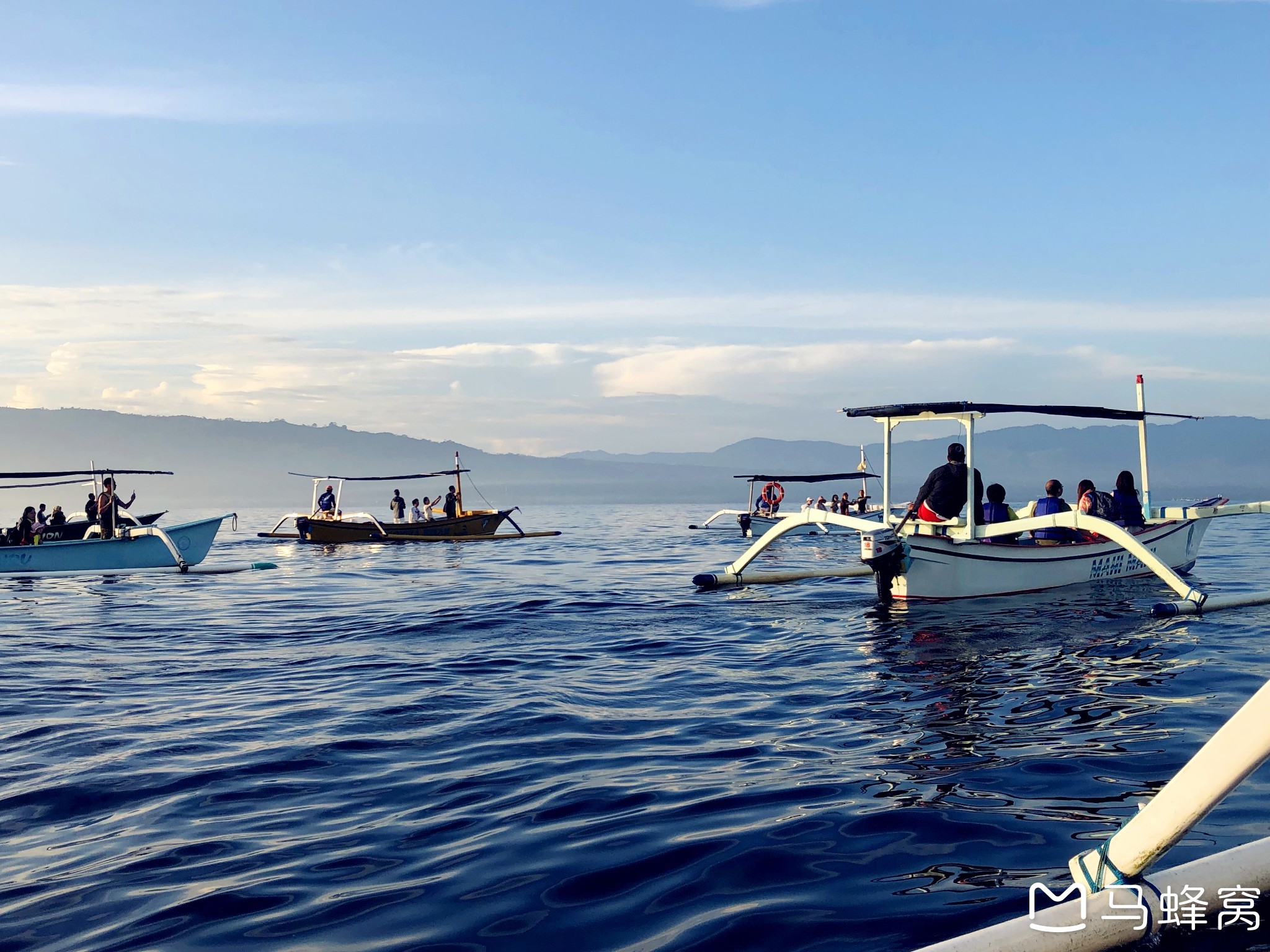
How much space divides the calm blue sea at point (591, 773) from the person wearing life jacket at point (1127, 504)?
5.17 m

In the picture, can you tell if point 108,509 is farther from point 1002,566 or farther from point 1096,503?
point 1096,503

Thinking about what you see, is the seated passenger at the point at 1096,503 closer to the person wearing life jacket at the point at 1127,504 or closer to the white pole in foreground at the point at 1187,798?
the person wearing life jacket at the point at 1127,504

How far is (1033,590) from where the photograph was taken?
1745 cm

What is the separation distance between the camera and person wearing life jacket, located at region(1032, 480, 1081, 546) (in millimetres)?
17702

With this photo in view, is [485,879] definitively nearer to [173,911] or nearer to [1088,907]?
[173,911]

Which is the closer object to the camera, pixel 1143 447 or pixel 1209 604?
pixel 1209 604

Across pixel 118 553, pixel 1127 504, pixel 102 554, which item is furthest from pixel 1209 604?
pixel 102 554

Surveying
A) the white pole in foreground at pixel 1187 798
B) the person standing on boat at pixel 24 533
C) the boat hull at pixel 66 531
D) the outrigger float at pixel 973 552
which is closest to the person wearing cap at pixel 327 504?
the boat hull at pixel 66 531

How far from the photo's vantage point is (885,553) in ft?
50.8

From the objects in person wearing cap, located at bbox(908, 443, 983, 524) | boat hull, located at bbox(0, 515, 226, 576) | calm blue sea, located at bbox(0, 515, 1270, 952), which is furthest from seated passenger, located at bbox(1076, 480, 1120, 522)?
boat hull, located at bbox(0, 515, 226, 576)

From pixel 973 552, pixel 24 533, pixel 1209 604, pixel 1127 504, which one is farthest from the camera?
pixel 24 533

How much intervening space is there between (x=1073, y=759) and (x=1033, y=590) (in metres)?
11.0

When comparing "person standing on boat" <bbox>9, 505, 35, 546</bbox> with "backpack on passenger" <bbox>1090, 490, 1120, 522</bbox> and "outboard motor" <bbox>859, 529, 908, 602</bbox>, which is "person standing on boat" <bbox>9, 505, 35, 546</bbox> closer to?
"outboard motor" <bbox>859, 529, 908, 602</bbox>

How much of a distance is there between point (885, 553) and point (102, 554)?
21.4m
